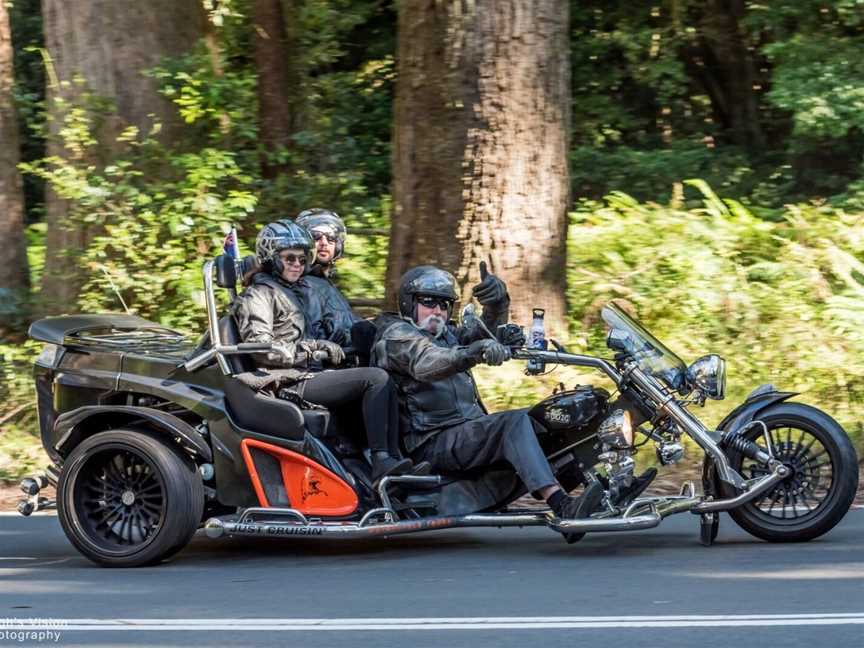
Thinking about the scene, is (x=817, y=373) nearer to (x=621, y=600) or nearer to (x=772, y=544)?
(x=772, y=544)

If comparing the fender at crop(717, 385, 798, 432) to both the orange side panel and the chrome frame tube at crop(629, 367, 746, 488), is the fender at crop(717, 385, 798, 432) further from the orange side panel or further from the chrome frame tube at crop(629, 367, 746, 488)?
the orange side panel

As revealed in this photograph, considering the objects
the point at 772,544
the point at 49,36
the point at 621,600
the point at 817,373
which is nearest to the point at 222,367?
the point at 621,600

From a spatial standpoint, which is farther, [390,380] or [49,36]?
[49,36]

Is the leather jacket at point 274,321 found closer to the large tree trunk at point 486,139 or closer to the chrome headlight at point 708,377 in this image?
the chrome headlight at point 708,377

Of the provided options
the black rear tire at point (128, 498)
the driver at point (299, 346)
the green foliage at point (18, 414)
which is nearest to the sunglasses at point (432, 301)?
the driver at point (299, 346)

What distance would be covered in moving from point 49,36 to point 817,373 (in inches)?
301

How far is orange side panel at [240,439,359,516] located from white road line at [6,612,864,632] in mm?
1448

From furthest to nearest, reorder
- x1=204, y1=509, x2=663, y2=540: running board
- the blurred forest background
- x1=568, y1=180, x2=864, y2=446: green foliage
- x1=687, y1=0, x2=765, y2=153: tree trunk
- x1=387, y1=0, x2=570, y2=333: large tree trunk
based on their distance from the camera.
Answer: x1=687, y1=0, x2=765, y2=153: tree trunk, x1=568, y1=180, x2=864, y2=446: green foliage, the blurred forest background, x1=387, y1=0, x2=570, y2=333: large tree trunk, x1=204, y1=509, x2=663, y2=540: running board

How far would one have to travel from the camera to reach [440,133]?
11.1 metres

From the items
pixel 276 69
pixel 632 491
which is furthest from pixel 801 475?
pixel 276 69

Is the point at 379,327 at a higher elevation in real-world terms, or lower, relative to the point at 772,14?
lower

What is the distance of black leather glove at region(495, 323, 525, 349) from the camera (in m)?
7.72

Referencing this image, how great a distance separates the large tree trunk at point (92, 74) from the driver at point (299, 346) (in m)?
5.63

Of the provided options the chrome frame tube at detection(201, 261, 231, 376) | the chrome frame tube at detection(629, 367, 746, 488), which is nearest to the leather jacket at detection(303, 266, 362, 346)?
the chrome frame tube at detection(201, 261, 231, 376)
